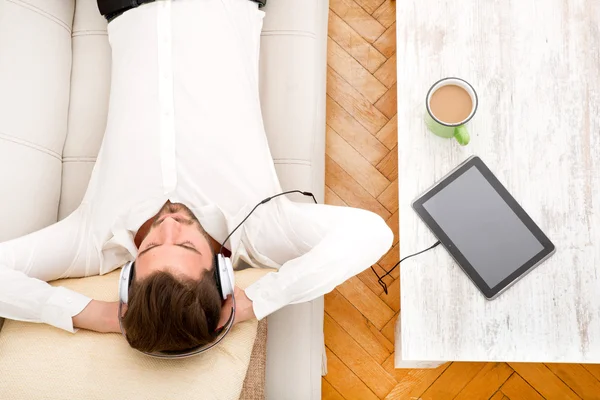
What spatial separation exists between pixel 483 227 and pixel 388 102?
857 mm

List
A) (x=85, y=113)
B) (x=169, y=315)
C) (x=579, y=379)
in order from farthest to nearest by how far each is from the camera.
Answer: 1. (x=579, y=379)
2. (x=85, y=113)
3. (x=169, y=315)

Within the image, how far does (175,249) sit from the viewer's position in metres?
1.08

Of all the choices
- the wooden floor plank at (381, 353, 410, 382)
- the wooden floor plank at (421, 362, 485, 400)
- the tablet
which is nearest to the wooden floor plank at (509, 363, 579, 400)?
the wooden floor plank at (421, 362, 485, 400)

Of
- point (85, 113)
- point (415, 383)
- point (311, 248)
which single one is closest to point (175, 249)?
point (311, 248)

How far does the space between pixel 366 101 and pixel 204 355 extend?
1.19 meters

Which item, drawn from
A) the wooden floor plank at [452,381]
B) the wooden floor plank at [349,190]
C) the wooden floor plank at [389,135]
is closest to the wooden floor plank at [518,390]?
the wooden floor plank at [452,381]

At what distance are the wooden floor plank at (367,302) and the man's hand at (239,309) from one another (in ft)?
2.30

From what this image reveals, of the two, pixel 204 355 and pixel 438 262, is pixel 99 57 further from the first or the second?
pixel 438 262

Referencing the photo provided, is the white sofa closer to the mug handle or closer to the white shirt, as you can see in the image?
the white shirt

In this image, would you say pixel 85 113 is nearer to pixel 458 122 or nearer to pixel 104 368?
pixel 104 368

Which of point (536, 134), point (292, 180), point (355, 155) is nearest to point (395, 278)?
point (355, 155)

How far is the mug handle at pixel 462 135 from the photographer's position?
3.68 ft

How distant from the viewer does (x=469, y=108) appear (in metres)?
1.14

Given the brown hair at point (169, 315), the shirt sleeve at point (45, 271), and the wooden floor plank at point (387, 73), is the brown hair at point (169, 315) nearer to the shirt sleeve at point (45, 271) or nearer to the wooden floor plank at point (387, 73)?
the shirt sleeve at point (45, 271)
